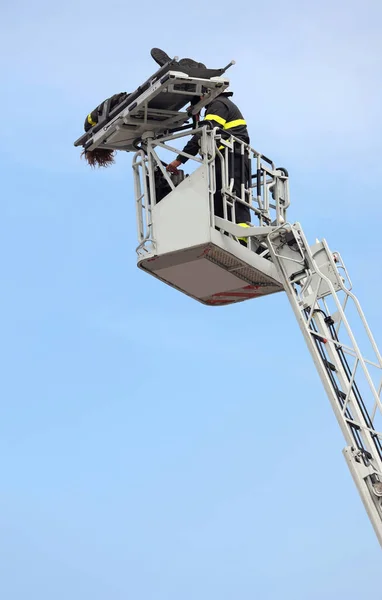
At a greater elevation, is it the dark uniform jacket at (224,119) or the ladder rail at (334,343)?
the dark uniform jacket at (224,119)

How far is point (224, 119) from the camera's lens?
911 inches

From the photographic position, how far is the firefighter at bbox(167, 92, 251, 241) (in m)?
22.6

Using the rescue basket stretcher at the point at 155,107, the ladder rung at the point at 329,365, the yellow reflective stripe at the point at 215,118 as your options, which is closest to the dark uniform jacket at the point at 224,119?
the yellow reflective stripe at the point at 215,118

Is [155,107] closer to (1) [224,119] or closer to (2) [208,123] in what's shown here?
(2) [208,123]

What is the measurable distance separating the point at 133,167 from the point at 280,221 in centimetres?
242

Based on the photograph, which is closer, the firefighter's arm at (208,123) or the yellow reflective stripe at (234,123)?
the firefighter's arm at (208,123)

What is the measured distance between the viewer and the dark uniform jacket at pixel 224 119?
2278 cm

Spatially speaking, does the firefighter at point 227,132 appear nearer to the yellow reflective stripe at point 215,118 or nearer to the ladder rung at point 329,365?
the yellow reflective stripe at point 215,118

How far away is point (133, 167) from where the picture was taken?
23047 millimetres

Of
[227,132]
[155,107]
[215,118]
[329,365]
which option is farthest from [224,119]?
[329,365]

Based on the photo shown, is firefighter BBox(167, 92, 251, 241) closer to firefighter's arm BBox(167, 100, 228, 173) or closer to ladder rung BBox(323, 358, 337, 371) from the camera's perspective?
firefighter's arm BBox(167, 100, 228, 173)

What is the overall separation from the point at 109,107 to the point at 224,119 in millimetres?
A: 1756

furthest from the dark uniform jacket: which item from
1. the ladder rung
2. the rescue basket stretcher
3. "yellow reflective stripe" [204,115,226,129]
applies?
the ladder rung

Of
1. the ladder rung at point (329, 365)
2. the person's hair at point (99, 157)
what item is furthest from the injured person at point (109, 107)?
the ladder rung at point (329, 365)
